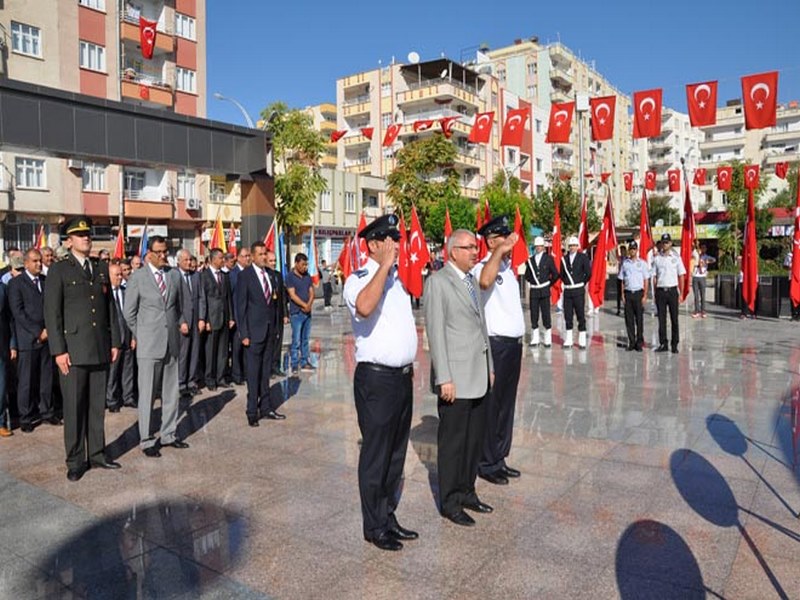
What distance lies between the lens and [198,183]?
1534 inches

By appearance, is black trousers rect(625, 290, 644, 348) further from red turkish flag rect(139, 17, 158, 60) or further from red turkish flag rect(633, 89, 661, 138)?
red turkish flag rect(139, 17, 158, 60)

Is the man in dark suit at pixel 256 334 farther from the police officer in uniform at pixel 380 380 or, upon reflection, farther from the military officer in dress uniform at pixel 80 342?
the police officer in uniform at pixel 380 380

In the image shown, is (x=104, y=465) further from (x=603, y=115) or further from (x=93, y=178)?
(x=93, y=178)

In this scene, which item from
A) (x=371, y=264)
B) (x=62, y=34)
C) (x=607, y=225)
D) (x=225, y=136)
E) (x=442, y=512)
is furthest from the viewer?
(x=62, y=34)

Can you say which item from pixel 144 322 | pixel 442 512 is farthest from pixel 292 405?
pixel 442 512

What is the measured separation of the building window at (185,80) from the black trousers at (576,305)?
108ft

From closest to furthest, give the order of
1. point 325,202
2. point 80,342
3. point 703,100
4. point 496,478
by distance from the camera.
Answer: point 496,478 < point 80,342 < point 703,100 < point 325,202

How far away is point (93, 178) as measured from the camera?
109 ft

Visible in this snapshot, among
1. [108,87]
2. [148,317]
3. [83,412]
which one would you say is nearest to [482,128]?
[148,317]

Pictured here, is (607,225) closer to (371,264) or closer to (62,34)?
(371,264)

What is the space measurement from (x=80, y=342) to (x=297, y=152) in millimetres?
28554

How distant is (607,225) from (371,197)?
142 feet

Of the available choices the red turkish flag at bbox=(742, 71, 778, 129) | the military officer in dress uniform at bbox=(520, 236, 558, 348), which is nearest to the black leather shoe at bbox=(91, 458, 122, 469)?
the military officer in dress uniform at bbox=(520, 236, 558, 348)

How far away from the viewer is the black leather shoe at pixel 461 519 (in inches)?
177
